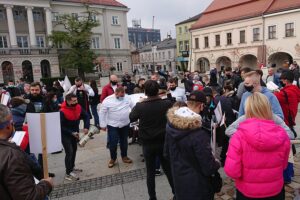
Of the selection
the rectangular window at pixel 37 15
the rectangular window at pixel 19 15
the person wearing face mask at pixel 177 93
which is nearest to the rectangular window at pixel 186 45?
the rectangular window at pixel 37 15

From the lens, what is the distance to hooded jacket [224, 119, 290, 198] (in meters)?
2.46

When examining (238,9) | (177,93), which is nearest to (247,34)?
(238,9)

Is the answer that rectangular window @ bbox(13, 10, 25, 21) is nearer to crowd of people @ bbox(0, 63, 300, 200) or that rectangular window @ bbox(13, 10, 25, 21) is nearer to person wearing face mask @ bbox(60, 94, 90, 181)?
crowd of people @ bbox(0, 63, 300, 200)

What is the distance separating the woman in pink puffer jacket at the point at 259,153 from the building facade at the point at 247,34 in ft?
96.3

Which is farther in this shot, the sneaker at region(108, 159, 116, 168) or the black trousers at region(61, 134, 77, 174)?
the sneaker at region(108, 159, 116, 168)

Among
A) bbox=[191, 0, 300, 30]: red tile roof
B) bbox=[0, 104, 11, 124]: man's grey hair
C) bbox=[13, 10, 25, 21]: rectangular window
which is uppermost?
bbox=[13, 10, 25, 21]: rectangular window

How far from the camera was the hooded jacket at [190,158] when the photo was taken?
9.04 ft

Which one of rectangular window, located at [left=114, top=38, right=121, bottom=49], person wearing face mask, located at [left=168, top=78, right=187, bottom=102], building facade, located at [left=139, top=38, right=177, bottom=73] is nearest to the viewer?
person wearing face mask, located at [left=168, top=78, right=187, bottom=102]

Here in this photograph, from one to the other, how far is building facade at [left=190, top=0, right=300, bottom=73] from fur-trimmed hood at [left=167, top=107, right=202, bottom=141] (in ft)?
96.8

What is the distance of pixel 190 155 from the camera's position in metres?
2.82

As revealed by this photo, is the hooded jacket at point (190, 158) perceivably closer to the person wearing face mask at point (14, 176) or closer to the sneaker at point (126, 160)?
the person wearing face mask at point (14, 176)

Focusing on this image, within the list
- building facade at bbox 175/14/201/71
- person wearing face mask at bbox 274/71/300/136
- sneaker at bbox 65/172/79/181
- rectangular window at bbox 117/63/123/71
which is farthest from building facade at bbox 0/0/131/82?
person wearing face mask at bbox 274/71/300/136

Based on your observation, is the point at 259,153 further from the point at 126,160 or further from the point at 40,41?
the point at 40,41

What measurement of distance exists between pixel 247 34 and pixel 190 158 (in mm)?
38198
